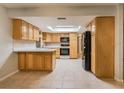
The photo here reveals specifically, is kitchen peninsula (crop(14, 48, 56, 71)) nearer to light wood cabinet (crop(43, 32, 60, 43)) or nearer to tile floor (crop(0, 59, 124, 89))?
tile floor (crop(0, 59, 124, 89))

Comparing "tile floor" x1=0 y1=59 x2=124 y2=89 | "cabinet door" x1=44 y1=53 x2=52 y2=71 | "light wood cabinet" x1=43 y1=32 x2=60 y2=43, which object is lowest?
"tile floor" x1=0 y1=59 x2=124 y2=89

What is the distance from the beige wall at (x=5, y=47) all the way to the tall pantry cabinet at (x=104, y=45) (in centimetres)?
286

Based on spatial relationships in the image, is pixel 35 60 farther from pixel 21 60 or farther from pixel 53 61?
pixel 53 61

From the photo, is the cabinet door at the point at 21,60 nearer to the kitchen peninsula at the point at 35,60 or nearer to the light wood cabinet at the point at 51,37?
the kitchen peninsula at the point at 35,60

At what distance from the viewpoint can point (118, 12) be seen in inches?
210

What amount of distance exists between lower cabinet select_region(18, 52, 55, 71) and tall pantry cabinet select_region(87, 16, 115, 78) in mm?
2118

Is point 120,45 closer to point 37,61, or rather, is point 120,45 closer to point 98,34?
point 98,34

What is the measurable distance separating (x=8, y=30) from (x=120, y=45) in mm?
3539

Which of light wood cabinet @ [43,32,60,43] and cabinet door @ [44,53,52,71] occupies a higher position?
light wood cabinet @ [43,32,60,43]

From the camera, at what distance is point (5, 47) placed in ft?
19.4

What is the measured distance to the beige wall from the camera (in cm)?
554

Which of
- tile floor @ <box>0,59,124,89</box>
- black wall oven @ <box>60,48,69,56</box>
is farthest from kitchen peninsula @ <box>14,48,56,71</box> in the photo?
Result: black wall oven @ <box>60,48,69,56</box>

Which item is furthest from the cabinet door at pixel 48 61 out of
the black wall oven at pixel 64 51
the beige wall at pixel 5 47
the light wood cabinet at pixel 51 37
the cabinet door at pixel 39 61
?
the light wood cabinet at pixel 51 37

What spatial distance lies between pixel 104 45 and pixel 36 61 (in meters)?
2.89
